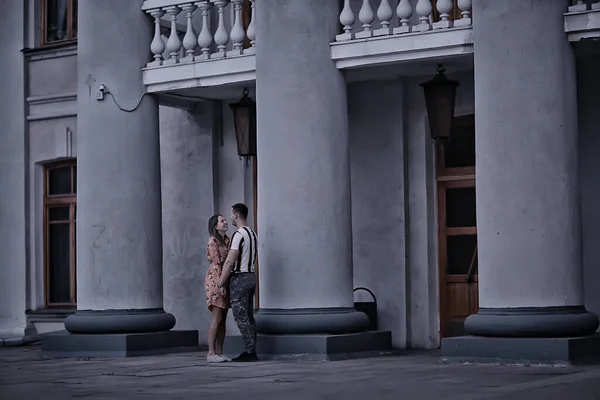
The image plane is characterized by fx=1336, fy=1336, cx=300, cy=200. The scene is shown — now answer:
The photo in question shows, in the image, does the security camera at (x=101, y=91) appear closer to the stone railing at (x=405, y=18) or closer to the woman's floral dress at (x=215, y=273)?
the woman's floral dress at (x=215, y=273)

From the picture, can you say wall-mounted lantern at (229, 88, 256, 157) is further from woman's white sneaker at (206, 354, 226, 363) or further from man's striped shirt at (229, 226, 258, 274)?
woman's white sneaker at (206, 354, 226, 363)

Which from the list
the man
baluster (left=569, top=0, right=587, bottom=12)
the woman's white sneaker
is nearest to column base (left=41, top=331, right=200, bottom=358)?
the woman's white sneaker

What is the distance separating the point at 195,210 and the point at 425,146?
3.58 meters

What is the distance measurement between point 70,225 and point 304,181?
20.2 feet

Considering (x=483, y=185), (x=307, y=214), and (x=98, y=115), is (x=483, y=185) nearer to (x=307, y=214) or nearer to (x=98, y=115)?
(x=307, y=214)

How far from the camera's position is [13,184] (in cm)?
2014

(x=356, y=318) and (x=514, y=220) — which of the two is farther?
(x=356, y=318)

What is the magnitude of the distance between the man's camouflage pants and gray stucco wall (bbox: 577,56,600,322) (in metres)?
3.88

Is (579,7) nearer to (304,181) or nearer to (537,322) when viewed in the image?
(537,322)

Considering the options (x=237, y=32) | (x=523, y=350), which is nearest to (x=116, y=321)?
(x=237, y=32)

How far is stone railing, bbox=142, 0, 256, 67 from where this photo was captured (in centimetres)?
1587

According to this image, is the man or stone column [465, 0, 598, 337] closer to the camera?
stone column [465, 0, 598, 337]

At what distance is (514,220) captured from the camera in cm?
1334

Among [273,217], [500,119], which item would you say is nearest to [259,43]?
[273,217]
